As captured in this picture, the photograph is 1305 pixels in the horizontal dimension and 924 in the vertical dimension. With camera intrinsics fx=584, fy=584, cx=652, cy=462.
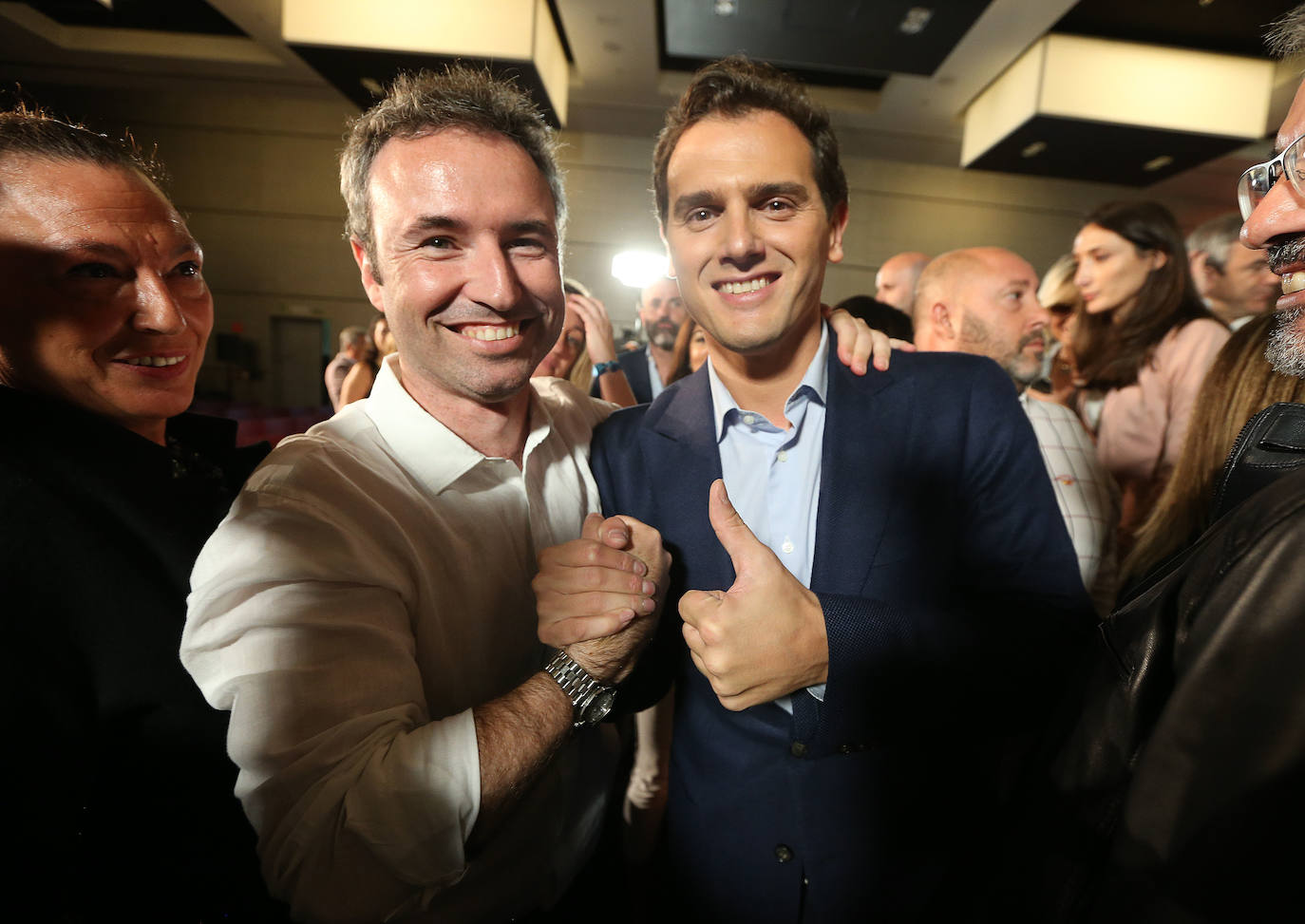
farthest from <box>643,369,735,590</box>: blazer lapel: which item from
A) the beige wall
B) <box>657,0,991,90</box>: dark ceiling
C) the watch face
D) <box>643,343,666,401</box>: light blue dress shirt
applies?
the beige wall

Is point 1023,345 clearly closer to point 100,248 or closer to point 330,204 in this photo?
point 100,248

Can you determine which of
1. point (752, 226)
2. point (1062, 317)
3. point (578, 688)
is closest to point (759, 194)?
point (752, 226)

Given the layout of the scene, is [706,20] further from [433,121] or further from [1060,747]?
[1060,747]

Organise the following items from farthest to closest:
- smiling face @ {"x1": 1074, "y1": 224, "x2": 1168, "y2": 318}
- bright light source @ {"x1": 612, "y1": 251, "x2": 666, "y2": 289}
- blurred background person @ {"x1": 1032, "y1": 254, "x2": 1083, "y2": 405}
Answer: bright light source @ {"x1": 612, "y1": 251, "x2": 666, "y2": 289}, blurred background person @ {"x1": 1032, "y1": 254, "x2": 1083, "y2": 405}, smiling face @ {"x1": 1074, "y1": 224, "x2": 1168, "y2": 318}

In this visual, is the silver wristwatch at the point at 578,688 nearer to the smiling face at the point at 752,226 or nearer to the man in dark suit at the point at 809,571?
the man in dark suit at the point at 809,571

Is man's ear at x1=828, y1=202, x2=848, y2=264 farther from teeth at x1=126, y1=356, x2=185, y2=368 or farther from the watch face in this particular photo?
teeth at x1=126, y1=356, x2=185, y2=368

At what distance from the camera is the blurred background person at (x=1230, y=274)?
3.17 meters

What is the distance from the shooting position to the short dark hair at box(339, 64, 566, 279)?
1.17 m

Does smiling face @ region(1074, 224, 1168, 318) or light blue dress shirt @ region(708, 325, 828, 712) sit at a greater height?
smiling face @ region(1074, 224, 1168, 318)

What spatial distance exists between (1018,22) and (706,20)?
2.84 metres

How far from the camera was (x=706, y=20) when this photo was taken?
5340mm

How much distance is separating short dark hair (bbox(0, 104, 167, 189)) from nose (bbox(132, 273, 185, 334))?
20cm

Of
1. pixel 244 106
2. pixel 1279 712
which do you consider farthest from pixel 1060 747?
pixel 244 106

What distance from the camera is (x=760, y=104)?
1.28 metres
